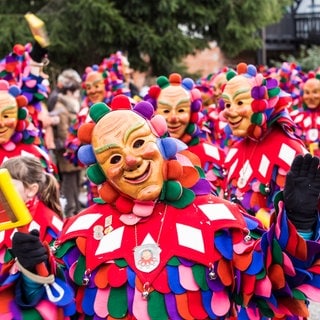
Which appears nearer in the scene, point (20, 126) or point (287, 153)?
point (287, 153)

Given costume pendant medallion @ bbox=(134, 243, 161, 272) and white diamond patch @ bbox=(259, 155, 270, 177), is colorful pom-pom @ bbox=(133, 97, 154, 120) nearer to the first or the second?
costume pendant medallion @ bbox=(134, 243, 161, 272)

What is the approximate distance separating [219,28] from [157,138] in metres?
11.0

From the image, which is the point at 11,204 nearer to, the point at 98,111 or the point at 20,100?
the point at 98,111

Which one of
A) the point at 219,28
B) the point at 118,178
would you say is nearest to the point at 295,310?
the point at 118,178

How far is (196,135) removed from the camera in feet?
15.6

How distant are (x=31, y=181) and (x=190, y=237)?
4.65 ft

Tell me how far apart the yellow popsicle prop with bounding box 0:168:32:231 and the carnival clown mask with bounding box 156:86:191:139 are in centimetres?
255

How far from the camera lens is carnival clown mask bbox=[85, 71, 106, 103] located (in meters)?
7.26

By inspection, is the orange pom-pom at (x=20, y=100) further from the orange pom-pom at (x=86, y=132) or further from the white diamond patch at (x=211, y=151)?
the orange pom-pom at (x=86, y=132)

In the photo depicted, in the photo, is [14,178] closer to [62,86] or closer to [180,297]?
[180,297]

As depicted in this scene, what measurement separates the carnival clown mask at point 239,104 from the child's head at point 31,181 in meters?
1.23

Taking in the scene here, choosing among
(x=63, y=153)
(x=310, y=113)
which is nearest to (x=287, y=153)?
(x=310, y=113)

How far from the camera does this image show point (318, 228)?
211 cm

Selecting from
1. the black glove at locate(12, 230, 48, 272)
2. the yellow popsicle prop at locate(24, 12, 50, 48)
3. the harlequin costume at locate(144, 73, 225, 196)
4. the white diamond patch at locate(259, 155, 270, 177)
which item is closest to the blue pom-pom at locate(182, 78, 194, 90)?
the harlequin costume at locate(144, 73, 225, 196)
